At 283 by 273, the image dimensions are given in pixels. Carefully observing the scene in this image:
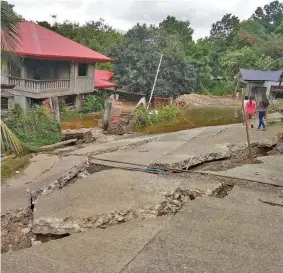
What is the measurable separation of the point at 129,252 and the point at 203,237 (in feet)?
3.06

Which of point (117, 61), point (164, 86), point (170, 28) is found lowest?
point (164, 86)

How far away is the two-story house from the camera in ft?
51.7

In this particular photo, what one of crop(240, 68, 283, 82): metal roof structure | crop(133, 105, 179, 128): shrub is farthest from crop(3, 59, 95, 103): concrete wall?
crop(240, 68, 283, 82): metal roof structure

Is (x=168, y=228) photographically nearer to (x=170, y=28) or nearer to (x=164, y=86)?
(x=164, y=86)

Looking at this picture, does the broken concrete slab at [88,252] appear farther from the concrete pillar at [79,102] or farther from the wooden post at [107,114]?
the concrete pillar at [79,102]

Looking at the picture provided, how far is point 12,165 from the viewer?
6.66 metres

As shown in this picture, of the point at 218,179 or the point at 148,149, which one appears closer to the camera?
the point at 218,179

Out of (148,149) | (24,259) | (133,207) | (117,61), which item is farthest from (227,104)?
(24,259)

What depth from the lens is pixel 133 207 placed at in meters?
4.72

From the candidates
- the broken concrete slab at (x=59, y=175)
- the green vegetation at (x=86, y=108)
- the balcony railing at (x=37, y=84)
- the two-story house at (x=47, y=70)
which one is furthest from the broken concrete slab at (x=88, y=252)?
the green vegetation at (x=86, y=108)

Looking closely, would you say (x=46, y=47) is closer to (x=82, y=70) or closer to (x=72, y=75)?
(x=72, y=75)

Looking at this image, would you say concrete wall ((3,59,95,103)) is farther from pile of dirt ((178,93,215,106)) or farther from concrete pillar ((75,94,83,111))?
pile of dirt ((178,93,215,106))

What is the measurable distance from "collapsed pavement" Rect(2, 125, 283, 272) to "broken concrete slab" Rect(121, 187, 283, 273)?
1.29ft

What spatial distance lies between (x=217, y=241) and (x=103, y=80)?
19610 mm
